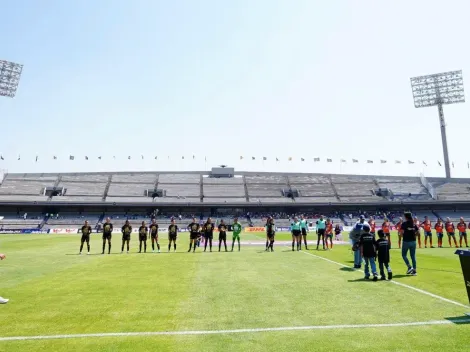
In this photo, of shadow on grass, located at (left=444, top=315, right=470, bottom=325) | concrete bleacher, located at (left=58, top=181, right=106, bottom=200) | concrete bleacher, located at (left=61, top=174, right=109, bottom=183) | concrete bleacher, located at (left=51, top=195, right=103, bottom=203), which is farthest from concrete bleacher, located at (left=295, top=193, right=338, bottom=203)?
shadow on grass, located at (left=444, top=315, right=470, bottom=325)

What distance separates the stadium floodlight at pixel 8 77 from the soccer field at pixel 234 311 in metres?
43.7

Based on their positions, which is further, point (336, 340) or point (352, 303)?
point (352, 303)

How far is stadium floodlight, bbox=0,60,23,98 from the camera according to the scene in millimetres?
47438

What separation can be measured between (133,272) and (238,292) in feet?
19.4

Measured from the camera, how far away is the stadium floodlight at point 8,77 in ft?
156

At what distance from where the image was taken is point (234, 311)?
7.78m

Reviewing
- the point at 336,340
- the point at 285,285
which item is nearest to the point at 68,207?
the point at 285,285

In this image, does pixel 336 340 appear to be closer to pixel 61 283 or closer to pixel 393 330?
pixel 393 330

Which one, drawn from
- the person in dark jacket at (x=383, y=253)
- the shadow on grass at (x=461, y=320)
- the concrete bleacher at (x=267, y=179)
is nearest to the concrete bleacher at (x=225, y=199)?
the concrete bleacher at (x=267, y=179)

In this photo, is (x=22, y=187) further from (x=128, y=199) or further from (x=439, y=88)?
(x=439, y=88)

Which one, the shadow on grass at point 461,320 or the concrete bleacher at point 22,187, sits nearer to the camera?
the shadow on grass at point 461,320

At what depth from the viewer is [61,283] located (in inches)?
455

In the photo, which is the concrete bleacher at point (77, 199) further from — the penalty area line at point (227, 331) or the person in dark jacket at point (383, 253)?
the penalty area line at point (227, 331)

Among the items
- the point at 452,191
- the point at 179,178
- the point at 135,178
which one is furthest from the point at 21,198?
the point at 452,191
